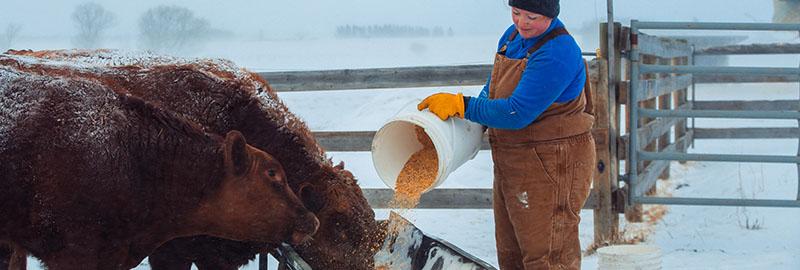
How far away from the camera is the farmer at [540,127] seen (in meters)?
3.82

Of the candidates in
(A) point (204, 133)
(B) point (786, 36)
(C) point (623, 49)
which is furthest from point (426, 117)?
(B) point (786, 36)

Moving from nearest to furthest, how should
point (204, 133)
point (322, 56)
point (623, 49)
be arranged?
point (204, 133) < point (623, 49) < point (322, 56)

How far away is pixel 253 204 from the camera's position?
4.00 meters

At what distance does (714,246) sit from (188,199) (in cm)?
428

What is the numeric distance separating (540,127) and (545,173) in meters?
0.19

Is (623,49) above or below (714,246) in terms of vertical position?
above

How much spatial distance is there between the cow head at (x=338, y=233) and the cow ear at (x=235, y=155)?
23.2 inches

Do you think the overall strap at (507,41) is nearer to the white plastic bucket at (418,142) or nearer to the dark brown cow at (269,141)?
the white plastic bucket at (418,142)

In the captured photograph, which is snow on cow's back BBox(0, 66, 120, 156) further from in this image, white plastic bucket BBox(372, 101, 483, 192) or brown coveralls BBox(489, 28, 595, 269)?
brown coveralls BBox(489, 28, 595, 269)

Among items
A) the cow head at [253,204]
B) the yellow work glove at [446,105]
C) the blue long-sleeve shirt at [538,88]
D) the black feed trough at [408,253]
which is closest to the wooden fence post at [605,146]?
the black feed trough at [408,253]

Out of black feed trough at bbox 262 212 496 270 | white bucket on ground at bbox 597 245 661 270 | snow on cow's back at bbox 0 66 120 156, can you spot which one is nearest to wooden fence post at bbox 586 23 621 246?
white bucket on ground at bbox 597 245 661 270

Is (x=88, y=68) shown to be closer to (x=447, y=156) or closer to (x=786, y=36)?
(x=447, y=156)

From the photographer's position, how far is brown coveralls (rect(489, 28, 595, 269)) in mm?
3945

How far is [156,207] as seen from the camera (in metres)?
3.85
